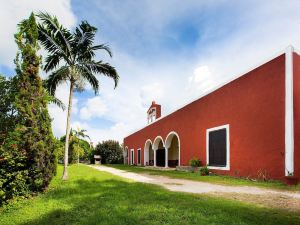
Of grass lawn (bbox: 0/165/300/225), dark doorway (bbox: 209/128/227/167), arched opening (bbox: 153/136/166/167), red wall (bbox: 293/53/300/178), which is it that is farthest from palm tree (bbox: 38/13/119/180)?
arched opening (bbox: 153/136/166/167)

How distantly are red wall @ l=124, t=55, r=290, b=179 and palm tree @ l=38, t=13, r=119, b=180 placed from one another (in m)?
6.31

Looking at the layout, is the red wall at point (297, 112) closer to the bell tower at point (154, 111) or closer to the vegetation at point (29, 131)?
the vegetation at point (29, 131)

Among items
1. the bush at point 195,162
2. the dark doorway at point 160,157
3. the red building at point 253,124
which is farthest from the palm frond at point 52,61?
the dark doorway at point 160,157

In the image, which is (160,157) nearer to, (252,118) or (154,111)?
(154,111)

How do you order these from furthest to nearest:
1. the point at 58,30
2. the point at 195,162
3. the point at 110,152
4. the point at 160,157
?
1. the point at 110,152
2. the point at 160,157
3. the point at 195,162
4. the point at 58,30

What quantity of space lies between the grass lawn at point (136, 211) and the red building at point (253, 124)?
209 inches

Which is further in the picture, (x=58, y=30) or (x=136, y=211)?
(x=58, y=30)

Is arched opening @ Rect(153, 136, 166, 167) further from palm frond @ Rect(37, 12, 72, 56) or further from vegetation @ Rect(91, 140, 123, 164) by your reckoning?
palm frond @ Rect(37, 12, 72, 56)

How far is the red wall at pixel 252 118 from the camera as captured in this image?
10562mm

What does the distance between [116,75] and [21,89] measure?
576 cm

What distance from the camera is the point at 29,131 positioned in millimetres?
7879

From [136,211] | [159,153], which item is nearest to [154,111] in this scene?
[159,153]

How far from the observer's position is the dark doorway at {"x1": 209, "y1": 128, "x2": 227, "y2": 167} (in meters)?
14.2

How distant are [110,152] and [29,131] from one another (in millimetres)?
34174
